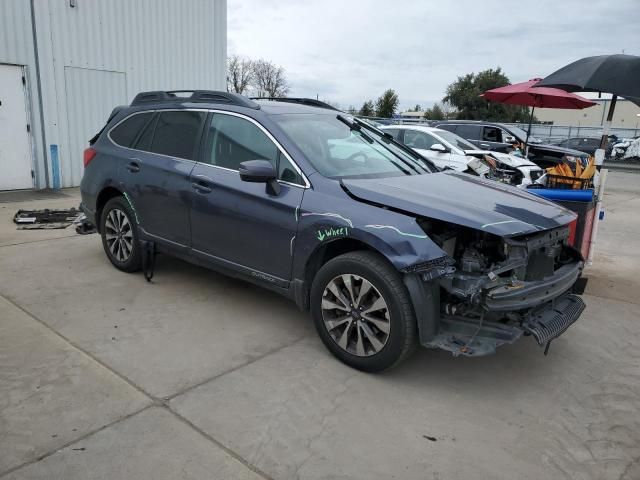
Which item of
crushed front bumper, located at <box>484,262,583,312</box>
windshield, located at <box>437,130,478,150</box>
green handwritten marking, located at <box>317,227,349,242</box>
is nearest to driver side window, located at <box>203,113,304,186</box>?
green handwritten marking, located at <box>317,227,349,242</box>

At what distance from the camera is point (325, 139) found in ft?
13.9

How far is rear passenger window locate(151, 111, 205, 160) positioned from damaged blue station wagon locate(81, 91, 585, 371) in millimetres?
17

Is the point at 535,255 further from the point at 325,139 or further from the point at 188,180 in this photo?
the point at 188,180

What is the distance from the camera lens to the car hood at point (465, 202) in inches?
130

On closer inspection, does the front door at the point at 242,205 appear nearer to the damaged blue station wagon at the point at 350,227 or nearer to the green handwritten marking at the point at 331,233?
the damaged blue station wagon at the point at 350,227

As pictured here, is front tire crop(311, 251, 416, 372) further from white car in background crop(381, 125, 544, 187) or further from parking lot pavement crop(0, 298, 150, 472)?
white car in background crop(381, 125, 544, 187)

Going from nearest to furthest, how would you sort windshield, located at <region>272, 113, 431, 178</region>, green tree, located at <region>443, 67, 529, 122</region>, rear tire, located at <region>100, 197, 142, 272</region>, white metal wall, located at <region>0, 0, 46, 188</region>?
A: windshield, located at <region>272, 113, 431, 178</region> < rear tire, located at <region>100, 197, 142, 272</region> < white metal wall, located at <region>0, 0, 46, 188</region> < green tree, located at <region>443, 67, 529, 122</region>

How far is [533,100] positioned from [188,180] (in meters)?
10.7

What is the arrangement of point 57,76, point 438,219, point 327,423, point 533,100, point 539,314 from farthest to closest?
point 533,100 → point 57,76 → point 539,314 → point 438,219 → point 327,423

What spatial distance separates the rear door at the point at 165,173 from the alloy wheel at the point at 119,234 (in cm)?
31

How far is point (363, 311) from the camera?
3428mm

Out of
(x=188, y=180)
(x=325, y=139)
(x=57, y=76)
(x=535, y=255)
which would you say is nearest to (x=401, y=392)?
(x=535, y=255)

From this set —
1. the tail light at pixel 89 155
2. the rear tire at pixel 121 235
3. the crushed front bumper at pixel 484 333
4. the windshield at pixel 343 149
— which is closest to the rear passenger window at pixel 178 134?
the rear tire at pixel 121 235

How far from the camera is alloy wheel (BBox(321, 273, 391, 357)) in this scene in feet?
11.1
